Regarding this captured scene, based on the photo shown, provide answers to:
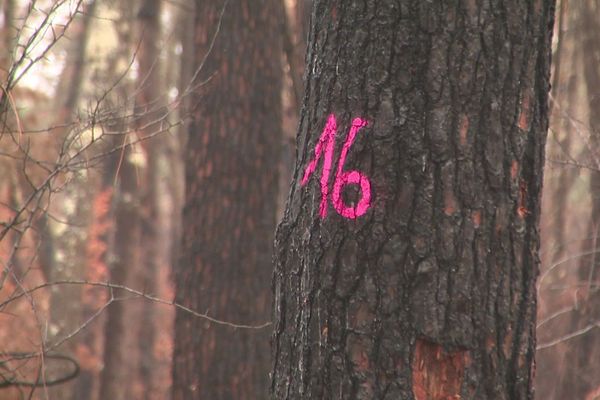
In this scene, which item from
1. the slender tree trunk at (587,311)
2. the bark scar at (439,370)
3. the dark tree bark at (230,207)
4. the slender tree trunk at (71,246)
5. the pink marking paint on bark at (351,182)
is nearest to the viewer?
the bark scar at (439,370)

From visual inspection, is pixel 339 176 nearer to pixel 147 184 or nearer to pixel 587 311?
pixel 587 311

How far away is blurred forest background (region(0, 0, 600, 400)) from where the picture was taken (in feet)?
16.0

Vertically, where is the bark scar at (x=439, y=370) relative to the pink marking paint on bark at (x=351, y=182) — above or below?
below

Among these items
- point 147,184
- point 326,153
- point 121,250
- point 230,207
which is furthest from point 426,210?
point 147,184

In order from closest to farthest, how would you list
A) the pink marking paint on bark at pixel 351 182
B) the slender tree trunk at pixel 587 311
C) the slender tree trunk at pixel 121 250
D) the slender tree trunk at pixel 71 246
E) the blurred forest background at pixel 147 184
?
the pink marking paint on bark at pixel 351 182, the blurred forest background at pixel 147 184, the slender tree trunk at pixel 587 311, the slender tree trunk at pixel 121 250, the slender tree trunk at pixel 71 246

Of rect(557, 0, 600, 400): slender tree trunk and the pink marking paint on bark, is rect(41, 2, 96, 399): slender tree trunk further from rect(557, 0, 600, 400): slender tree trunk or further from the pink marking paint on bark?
the pink marking paint on bark

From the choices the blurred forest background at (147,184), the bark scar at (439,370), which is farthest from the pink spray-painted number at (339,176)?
the blurred forest background at (147,184)

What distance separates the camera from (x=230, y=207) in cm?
630

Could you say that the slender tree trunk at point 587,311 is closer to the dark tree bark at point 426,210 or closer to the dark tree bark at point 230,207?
the dark tree bark at point 230,207

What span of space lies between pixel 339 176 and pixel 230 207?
3.62 meters

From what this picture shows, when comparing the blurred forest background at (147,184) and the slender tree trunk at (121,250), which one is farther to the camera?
the slender tree trunk at (121,250)

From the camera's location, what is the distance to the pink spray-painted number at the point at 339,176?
2.68 m

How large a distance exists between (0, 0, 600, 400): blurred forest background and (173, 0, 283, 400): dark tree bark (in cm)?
2

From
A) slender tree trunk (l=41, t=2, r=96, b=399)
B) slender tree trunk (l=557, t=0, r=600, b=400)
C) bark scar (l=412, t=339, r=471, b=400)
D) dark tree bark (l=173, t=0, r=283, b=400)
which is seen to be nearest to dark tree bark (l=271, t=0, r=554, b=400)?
bark scar (l=412, t=339, r=471, b=400)
